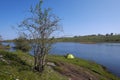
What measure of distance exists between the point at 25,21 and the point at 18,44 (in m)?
47.6

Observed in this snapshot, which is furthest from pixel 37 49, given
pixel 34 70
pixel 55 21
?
pixel 55 21

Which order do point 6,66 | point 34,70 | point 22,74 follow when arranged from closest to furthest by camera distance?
point 22,74 < point 6,66 < point 34,70

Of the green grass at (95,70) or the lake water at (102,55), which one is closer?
the green grass at (95,70)

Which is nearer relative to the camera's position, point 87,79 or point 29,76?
point 29,76

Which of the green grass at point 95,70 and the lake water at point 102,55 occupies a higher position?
the green grass at point 95,70

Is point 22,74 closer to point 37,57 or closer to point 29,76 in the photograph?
point 29,76

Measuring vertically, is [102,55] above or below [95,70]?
below

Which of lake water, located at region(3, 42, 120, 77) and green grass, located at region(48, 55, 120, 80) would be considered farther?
lake water, located at region(3, 42, 120, 77)

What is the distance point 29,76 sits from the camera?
12859mm

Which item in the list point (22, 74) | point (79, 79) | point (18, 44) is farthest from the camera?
point (18, 44)

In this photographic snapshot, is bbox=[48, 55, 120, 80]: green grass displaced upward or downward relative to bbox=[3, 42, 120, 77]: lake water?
upward

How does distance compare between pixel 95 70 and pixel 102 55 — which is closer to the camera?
pixel 95 70

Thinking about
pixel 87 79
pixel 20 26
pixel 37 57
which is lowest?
pixel 87 79

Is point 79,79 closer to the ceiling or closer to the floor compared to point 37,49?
closer to the floor
